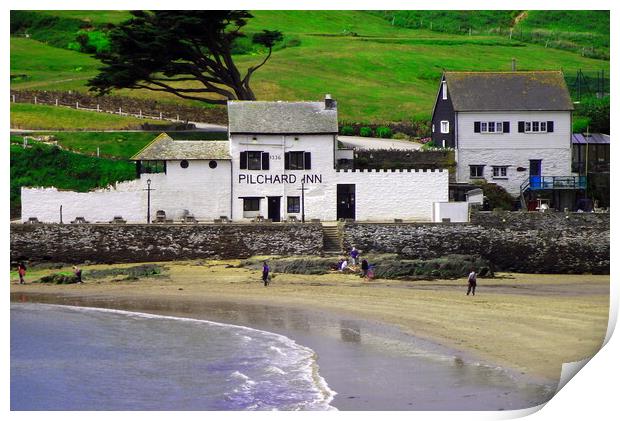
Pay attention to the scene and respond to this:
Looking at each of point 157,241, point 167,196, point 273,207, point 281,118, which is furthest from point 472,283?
point 167,196

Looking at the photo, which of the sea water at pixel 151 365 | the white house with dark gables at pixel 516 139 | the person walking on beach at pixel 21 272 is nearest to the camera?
the sea water at pixel 151 365

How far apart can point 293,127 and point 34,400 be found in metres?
26.5

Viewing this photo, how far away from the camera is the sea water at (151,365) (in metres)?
32.6

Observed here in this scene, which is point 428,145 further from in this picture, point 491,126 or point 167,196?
point 167,196

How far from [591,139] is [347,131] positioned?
50.1 feet

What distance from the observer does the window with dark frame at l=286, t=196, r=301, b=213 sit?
57250mm

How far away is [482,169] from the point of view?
6156cm

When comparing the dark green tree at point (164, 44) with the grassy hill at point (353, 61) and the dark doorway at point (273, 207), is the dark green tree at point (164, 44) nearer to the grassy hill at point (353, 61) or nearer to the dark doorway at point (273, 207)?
the dark doorway at point (273, 207)

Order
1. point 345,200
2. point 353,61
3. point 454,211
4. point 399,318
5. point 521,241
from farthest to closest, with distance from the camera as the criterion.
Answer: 1. point 353,61
2. point 345,200
3. point 454,211
4. point 521,241
5. point 399,318

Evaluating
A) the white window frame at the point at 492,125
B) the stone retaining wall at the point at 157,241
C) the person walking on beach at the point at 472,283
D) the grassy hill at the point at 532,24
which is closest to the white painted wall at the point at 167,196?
the stone retaining wall at the point at 157,241

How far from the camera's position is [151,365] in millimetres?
36562

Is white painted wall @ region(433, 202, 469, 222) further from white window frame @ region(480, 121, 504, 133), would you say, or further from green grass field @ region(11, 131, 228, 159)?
green grass field @ region(11, 131, 228, 159)

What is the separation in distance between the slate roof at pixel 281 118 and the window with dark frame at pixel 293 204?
312 centimetres

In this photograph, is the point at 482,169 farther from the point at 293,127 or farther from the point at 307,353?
the point at 307,353
